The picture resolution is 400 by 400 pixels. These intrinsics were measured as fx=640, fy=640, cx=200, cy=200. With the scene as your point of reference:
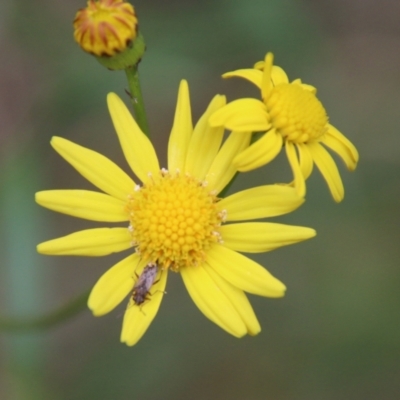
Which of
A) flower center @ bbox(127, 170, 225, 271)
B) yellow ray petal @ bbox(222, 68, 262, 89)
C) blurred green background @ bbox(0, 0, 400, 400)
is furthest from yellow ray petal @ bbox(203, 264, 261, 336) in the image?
blurred green background @ bbox(0, 0, 400, 400)

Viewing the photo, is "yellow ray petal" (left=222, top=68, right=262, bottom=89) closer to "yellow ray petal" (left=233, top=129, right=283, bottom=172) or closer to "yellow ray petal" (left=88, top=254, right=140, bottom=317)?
"yellow ray petal" (left=233, top=129, right=283, bottom=172)

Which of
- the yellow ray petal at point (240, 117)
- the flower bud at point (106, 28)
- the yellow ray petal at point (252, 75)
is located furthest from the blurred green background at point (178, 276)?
the yellow ray petal at point (240, 117)

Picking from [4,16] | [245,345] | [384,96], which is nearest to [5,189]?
[4,16]

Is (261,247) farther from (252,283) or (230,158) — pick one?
(230,158)

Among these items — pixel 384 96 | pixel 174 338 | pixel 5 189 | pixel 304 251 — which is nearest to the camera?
pixel 5 189

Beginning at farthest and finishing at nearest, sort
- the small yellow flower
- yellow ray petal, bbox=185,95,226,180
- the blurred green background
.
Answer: the blurred green background → yellow ray petal, bbox=185,95,226,180 → the small yellow flower

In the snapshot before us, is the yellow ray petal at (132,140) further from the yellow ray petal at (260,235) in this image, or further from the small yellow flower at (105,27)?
the yellow ray petal at (260,235)

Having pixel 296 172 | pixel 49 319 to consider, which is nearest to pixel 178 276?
pixel 49 319
